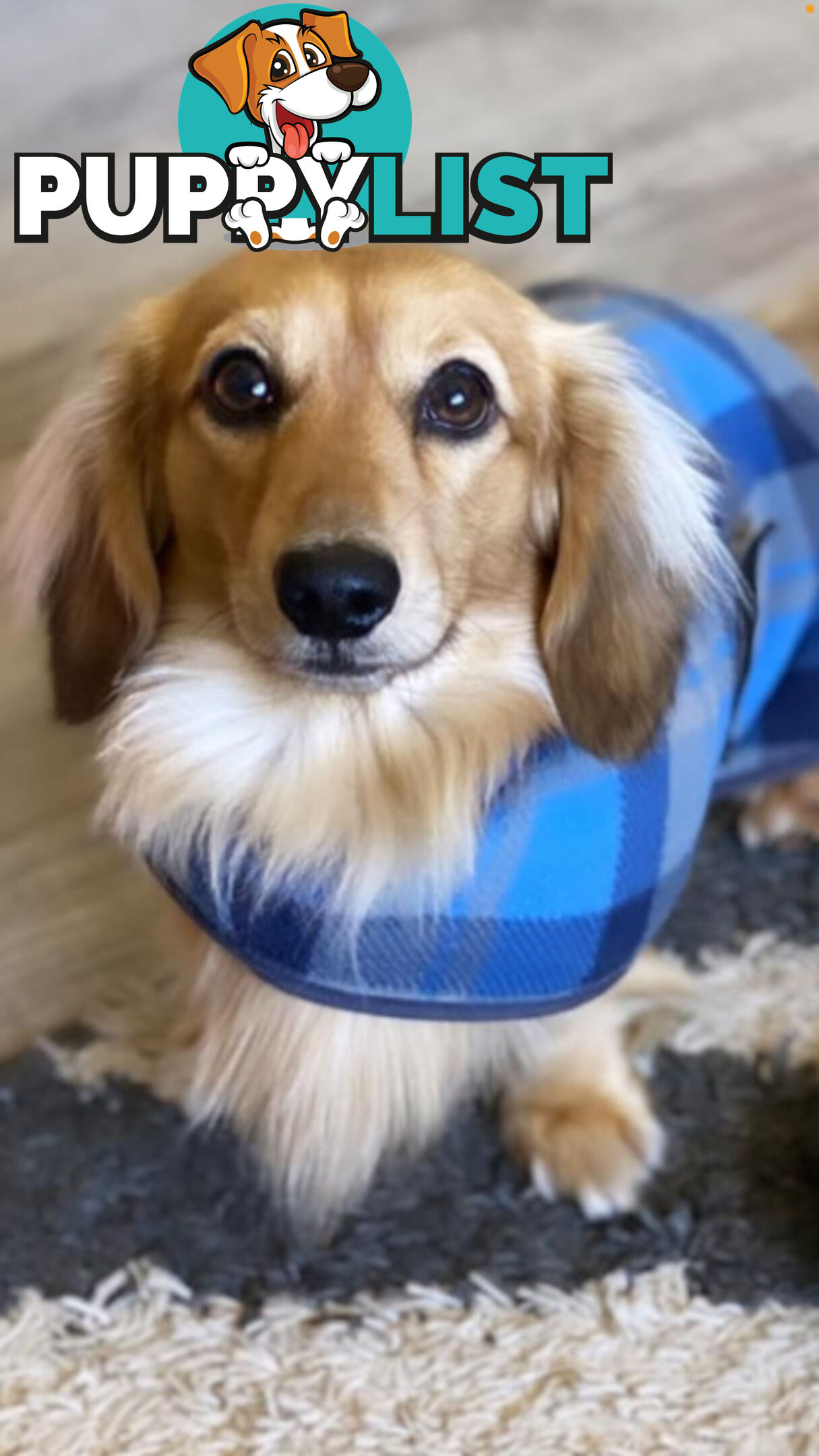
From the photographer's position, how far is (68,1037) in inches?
53.9

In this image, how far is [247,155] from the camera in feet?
6.20

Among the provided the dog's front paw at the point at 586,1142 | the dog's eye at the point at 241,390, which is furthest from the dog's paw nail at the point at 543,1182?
the dog's eye at the point at 241,390

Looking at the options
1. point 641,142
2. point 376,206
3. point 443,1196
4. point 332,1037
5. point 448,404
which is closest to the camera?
point 448,404

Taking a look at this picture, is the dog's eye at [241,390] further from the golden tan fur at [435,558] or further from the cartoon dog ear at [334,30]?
the cartoon dog ear at [334,30]

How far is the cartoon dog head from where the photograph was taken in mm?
1822

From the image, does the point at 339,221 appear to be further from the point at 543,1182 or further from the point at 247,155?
the point at 543,1182

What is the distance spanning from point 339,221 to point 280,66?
239 millimetres

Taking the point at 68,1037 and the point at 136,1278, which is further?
the point at 68,1037

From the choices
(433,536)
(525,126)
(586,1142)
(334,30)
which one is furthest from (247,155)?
(586,1142)

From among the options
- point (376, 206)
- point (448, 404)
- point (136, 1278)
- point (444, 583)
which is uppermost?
point (376, 206)

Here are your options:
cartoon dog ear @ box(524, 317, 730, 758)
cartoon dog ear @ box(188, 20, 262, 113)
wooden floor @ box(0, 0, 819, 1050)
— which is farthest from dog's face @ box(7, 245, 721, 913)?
cartoon dog ear @ box(188, 20, 262, 113)

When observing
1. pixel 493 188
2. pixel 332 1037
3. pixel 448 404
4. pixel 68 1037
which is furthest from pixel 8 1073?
pixel 493 188

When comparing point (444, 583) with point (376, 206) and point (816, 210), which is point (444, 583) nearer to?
point (376, 206)

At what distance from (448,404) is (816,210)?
4.03 feet
